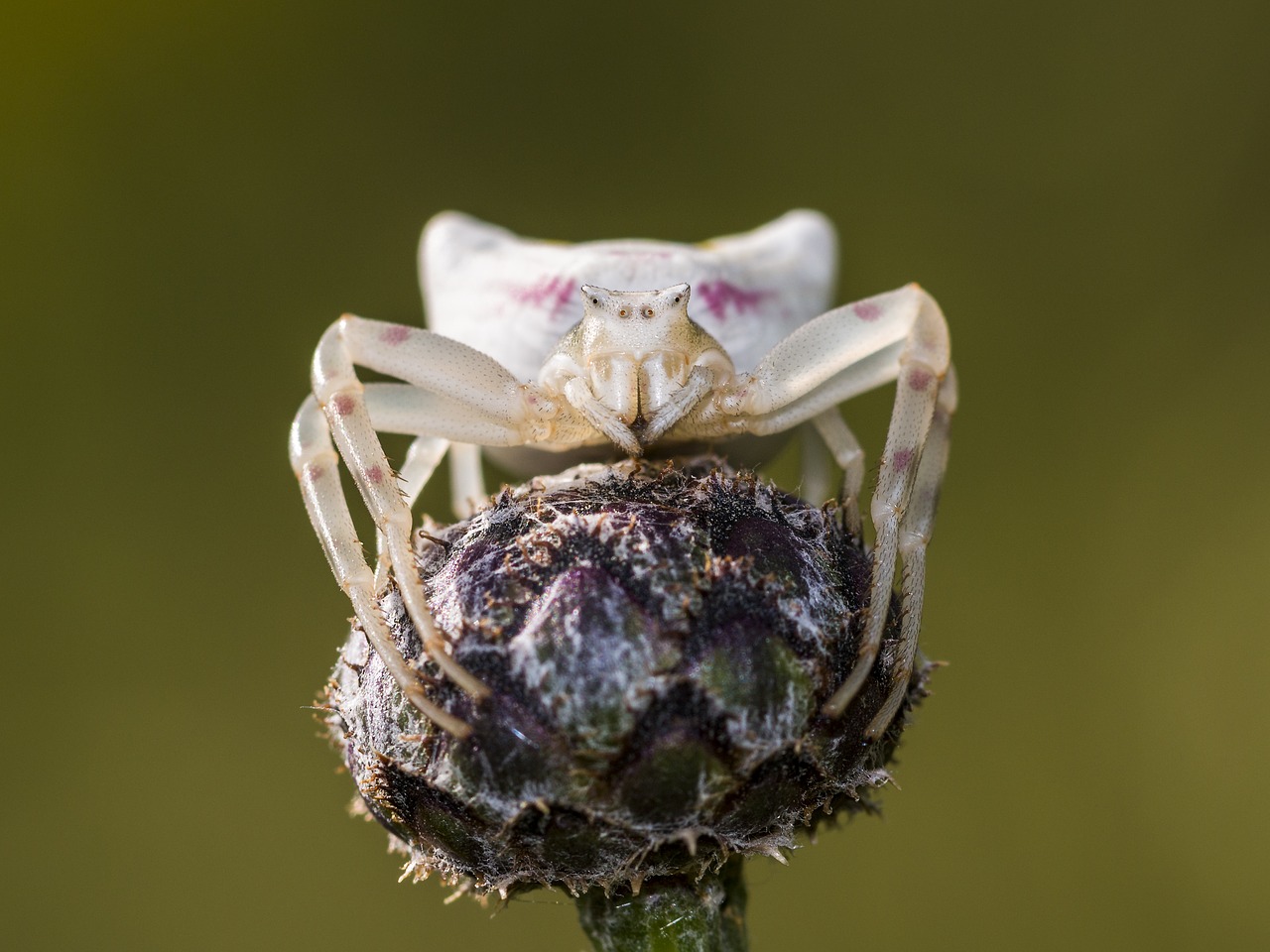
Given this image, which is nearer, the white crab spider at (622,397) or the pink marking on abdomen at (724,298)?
the white crab spider at (622,397)

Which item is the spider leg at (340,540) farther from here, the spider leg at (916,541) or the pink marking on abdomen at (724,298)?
the pink marking on abdomen at (724,298)

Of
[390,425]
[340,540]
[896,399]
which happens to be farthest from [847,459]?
[340,540]

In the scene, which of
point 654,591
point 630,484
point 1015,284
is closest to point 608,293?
point 630,484

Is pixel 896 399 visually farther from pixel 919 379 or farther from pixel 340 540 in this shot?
pixel 340 540

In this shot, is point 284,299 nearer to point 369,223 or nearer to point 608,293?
point 369,223

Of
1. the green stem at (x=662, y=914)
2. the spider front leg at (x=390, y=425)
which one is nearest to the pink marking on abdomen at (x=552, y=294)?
the spider front leg at (x=390, y=425)

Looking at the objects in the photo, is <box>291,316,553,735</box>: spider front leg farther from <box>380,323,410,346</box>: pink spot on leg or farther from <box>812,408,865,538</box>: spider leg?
<box>812,408,865,538</box>: spider leg

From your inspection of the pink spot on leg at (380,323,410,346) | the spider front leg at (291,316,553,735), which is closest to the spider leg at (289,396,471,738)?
the spider front leg at (291,316,553,735)

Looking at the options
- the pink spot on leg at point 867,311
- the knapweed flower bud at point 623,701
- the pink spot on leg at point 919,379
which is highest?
the pink spot on leg at point 867,311

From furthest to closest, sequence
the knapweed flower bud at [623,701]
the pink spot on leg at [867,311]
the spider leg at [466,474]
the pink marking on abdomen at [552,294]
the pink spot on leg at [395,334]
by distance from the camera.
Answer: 1. the spider leg at [466,474]
2. the pink marking on abdomen at [552,294]
3. the pink spot on leg at [867,311]
4. the pink spot on leg at [395,334]
5. the knapweed flower bud at [623,701]
